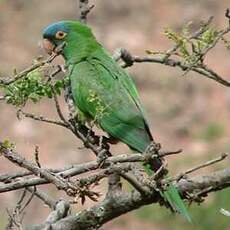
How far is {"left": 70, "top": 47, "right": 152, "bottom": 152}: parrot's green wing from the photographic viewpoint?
2.93 metres

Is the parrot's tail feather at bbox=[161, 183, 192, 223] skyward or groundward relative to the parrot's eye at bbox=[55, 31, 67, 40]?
groundward

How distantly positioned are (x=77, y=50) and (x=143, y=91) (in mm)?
5430

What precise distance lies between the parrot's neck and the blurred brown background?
375 cm

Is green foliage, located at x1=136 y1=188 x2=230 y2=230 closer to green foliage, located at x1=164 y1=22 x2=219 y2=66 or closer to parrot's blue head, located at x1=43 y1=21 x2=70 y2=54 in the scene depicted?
parrot's blue head, located at x1=43 y1=21 x2=70 y2=54

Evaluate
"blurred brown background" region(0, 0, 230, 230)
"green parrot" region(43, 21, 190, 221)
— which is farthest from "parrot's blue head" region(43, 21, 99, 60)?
"blurred brown background" region(0, 0, 230, 230)

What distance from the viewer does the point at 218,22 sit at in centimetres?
920

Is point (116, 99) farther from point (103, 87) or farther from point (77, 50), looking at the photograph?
point (77, 50)

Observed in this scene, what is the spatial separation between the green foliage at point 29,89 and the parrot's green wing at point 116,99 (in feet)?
2.29

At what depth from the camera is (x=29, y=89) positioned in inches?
84.7

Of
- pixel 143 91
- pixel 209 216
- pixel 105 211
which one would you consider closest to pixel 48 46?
pixel 105 211

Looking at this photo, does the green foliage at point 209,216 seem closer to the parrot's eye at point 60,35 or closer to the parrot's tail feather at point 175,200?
the parrot's eye at point 60,35

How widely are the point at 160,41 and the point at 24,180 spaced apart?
7.24 m

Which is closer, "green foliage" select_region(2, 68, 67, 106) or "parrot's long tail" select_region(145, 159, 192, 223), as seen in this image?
"green foliage" select_region(2, 68, 67, 106)

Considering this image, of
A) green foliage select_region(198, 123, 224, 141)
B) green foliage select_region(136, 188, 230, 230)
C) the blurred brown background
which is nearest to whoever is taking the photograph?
green foliage select_region(136, 188, 230, 230)
